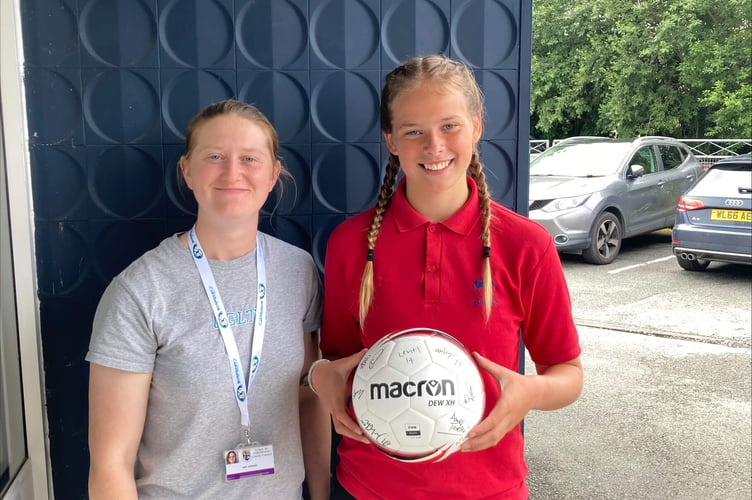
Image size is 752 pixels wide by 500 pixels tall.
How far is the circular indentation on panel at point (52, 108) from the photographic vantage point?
5.85ft

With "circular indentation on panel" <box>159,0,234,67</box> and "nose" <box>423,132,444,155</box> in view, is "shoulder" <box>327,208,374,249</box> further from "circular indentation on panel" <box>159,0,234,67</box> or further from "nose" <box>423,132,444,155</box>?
"circular indentation on panel" <box>159,0,234,67</box>

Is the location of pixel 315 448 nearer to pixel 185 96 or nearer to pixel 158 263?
pixel 158 263

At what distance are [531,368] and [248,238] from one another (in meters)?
3.79

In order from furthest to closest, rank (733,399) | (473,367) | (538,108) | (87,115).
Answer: (538,108), (733,399), (87,115), (473,367)

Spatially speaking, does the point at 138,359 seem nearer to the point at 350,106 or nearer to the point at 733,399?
the point at 350,106

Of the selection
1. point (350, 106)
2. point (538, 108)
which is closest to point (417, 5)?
point (350, 106)

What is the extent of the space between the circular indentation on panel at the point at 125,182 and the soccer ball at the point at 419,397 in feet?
3.19

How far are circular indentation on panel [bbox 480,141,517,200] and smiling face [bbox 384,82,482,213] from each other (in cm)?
67

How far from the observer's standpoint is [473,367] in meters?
1.22

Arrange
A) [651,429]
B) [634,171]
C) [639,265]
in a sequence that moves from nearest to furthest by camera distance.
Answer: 1. [651,429]
2. [639,265]
3. [634,171]

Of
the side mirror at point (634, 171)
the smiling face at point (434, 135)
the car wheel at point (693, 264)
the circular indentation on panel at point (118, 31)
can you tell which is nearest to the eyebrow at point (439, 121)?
the smiling face at point (434, 135)

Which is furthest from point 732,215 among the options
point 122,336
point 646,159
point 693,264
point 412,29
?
Answer: point 122,336

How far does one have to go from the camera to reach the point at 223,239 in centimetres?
143

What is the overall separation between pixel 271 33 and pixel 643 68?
15.1m
